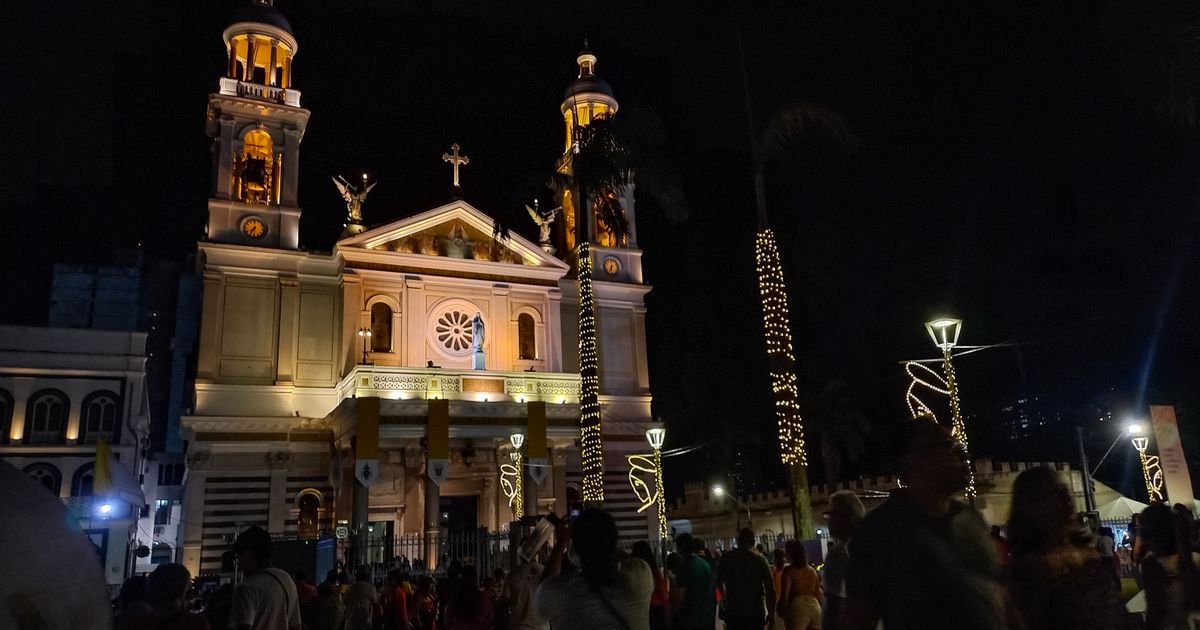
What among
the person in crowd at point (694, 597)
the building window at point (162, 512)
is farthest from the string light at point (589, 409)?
the building window at point (162, 512)

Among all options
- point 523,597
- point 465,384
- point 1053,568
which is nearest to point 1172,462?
point 523,597

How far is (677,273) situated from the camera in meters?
39.5

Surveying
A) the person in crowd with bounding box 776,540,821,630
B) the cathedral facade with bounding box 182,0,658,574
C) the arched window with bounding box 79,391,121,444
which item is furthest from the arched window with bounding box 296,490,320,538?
the person in crowd with bounding box 776,540,821,630

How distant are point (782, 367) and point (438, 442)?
476 inches

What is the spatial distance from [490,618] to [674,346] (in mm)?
33785

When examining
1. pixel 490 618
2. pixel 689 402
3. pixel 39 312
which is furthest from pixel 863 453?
pixel 39 312

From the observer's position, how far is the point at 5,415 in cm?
3309

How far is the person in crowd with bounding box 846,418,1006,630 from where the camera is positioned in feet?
10.6

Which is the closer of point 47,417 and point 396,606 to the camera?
point 396,606

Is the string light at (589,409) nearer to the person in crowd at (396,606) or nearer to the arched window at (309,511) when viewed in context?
the person in crowd at (396,606)

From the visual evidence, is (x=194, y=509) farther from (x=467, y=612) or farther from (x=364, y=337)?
(x=467, y=612)

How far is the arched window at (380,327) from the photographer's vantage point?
95.4 ft

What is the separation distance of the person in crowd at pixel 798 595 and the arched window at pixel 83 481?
3418 cm

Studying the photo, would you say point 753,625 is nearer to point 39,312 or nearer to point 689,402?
point 689,402
